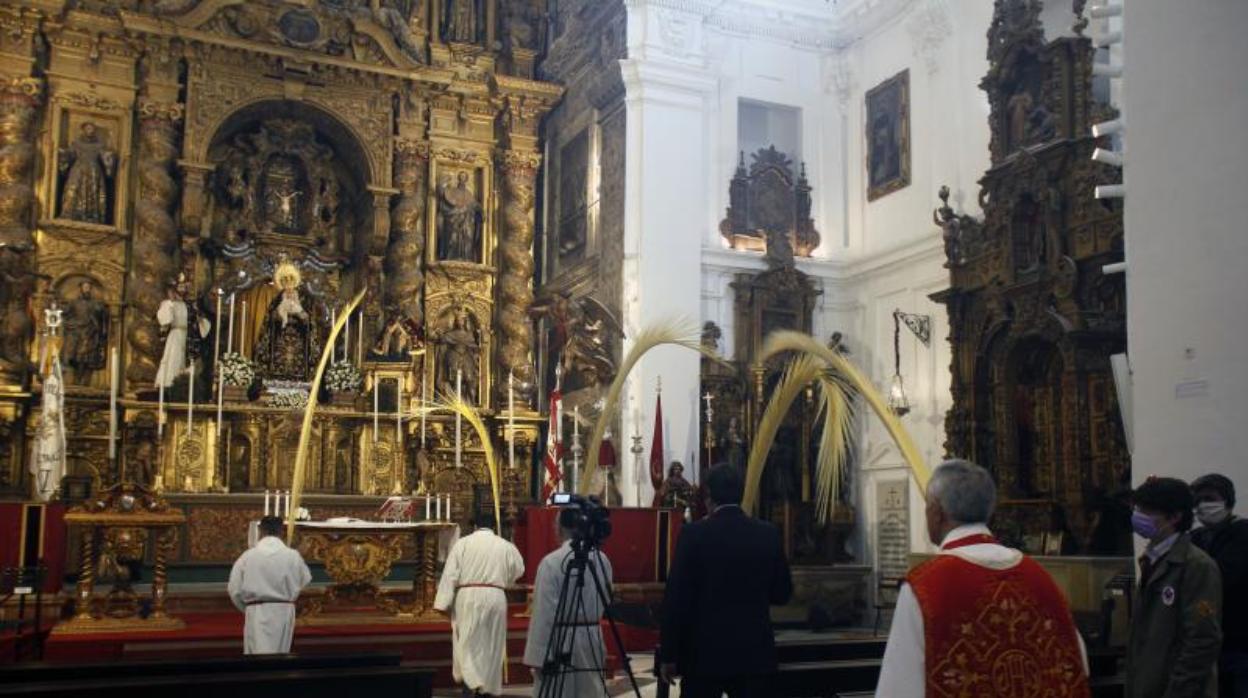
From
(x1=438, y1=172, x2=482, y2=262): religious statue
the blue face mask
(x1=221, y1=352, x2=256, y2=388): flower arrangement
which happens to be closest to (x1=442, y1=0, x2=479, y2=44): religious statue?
(x1=438, y1=172, x2=482, y2=262): religious statue

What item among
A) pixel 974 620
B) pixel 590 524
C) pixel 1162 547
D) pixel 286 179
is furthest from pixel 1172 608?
pixel 286 179

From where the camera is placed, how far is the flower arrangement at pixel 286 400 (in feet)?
69.1

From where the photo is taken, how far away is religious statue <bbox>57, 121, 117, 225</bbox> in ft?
68.1

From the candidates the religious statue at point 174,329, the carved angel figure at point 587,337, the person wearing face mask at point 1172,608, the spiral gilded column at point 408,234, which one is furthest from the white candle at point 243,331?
the person wearing face mask at point 1172,608

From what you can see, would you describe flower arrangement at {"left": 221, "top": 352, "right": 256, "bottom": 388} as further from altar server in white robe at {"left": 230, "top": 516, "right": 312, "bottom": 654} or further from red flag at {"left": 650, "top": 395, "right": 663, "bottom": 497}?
altar server in white robe at {"left": 230, "top": 516, "right": 312, "bottom": 654}

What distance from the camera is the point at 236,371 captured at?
815 inches

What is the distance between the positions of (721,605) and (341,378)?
54.8 ft

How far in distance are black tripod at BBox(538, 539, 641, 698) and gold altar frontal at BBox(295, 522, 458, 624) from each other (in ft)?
18.9

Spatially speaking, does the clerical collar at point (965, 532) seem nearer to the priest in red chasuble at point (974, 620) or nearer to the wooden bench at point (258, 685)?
the priest in red chasuble at point (974, 620)

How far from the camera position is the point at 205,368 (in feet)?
69.7

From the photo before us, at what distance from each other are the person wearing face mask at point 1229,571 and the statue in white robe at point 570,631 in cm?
338

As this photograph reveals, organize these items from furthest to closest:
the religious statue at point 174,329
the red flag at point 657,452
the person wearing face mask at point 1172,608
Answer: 1. the religious statue at point 174,329
2. the red flag at point 657,452
3. the person wearing face mask at point 1172,608

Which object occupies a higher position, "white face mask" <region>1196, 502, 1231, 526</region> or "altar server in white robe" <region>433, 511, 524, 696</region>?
"white face mask" <region>1196, 502, 1231, 526</region>

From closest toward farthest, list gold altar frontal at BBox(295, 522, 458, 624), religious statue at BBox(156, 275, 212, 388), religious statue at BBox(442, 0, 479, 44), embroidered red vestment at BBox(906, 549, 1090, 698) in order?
embroidered red vestment at BBox(906, 549, 1090, 698)
gold altar frontal at BBox(295, 522, 458, 624)
religious statue at BBox(156, 275, 212, 388)
religious statue at BBox(442, 0, 479, 44)
